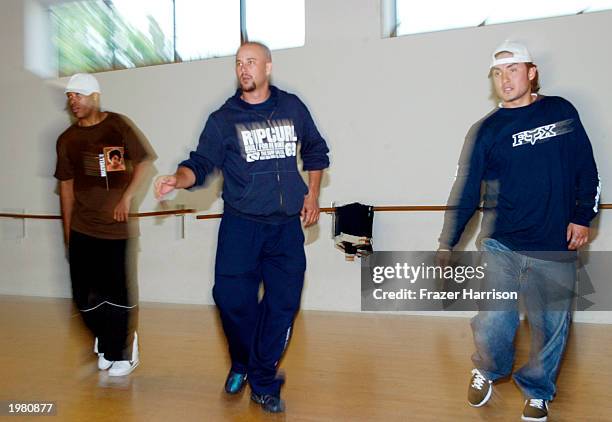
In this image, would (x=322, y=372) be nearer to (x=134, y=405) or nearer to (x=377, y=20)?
(x=134, y=405)

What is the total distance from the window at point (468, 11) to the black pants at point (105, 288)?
2.93 m

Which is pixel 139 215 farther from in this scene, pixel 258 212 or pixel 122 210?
pixel 258 212

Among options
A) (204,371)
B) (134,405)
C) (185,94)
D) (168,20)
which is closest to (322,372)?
(204,371)

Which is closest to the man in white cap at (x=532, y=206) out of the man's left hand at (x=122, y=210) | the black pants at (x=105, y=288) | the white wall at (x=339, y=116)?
the man's left hand at (x=122, y=210)

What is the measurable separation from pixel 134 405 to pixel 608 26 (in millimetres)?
3839

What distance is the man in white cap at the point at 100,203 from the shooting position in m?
2.93

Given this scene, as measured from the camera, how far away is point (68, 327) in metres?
4.36

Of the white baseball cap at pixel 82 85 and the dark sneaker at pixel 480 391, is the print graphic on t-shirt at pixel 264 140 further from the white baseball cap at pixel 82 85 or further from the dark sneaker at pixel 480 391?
the dark sneaker at pixel 480 391

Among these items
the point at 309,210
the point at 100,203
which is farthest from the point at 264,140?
the point at 100,203

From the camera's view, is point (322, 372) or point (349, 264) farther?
point (349, 264)

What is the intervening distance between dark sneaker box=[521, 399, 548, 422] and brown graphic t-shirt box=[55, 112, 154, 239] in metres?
1.96

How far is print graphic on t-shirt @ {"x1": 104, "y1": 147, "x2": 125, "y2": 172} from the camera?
294 centimetres

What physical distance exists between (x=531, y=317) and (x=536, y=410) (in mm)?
353

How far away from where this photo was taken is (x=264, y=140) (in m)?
2.46
